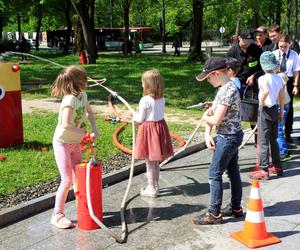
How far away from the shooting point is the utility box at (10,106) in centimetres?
752

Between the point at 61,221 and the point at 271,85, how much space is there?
129 inches

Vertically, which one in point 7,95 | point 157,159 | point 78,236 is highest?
point 7,95

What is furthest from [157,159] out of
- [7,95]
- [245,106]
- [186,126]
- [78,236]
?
[186,126]

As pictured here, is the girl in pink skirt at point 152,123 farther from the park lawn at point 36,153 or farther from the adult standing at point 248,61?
the adult standing at point 248,61

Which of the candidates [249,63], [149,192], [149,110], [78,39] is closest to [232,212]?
[149,192]

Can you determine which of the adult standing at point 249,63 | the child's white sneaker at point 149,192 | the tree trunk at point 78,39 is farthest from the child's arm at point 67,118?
the tree trunk at point 78,39

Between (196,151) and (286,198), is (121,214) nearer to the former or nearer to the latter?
(286,198)

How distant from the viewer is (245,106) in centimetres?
736

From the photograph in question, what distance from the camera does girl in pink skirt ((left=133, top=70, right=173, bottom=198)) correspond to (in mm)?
5528

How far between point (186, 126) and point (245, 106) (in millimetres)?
2674

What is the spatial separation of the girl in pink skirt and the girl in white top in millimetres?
793

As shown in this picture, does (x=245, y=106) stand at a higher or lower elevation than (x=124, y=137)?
higher

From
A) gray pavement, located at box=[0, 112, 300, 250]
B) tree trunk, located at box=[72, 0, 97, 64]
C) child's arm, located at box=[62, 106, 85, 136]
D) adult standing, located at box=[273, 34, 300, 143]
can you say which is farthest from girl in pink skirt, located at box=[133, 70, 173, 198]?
tree trunk, located at box=[72, 0, 97, 64]

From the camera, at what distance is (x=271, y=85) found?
644 centimetres
